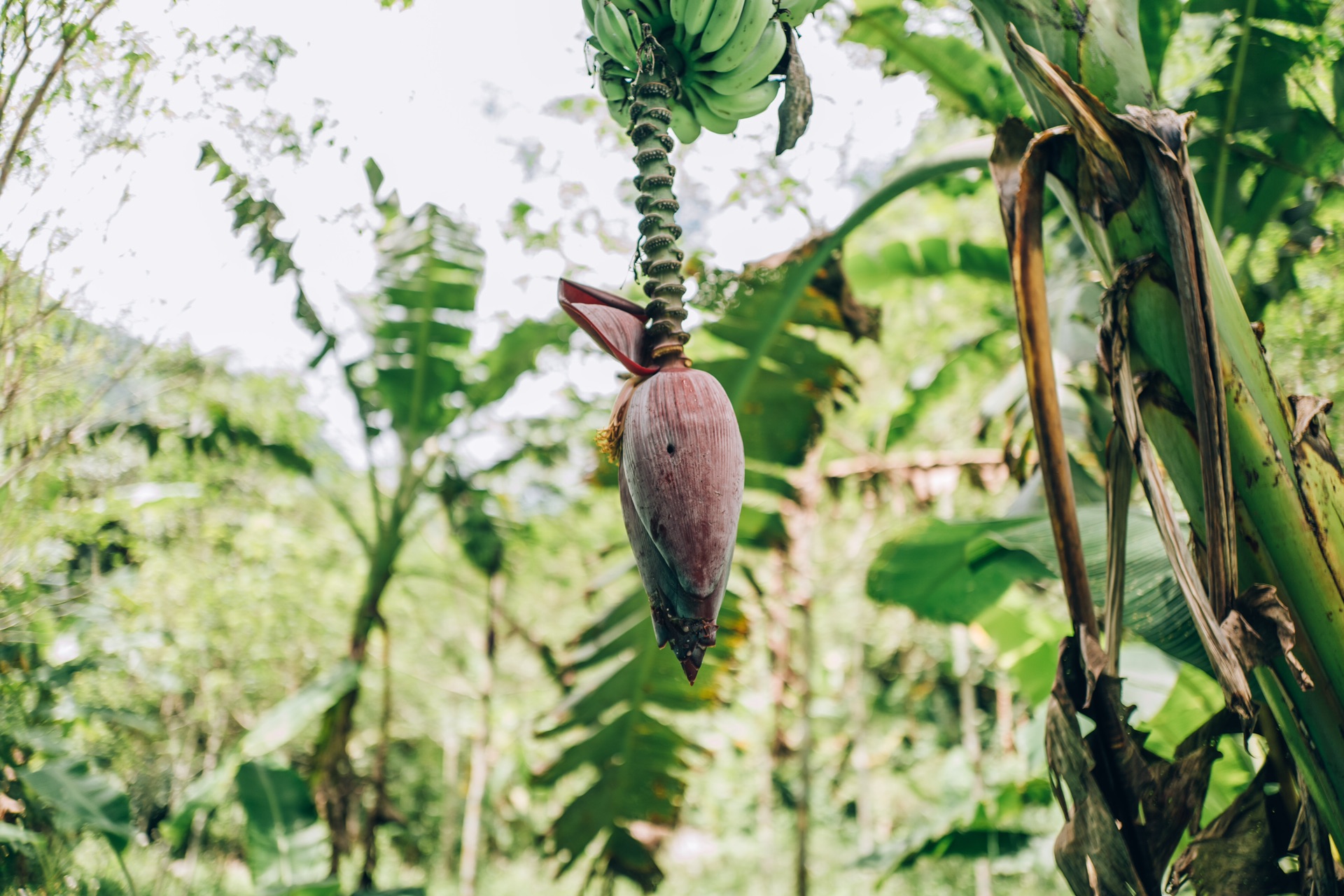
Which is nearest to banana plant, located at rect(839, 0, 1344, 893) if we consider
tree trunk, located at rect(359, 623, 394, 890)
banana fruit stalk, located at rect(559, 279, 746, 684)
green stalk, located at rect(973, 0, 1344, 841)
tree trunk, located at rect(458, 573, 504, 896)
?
green stalk, located at rect(973, 0, 1344, 841)

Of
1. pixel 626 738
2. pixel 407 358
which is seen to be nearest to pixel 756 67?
pixel 626 738

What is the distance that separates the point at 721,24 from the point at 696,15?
2 centimetres

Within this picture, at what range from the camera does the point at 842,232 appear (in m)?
1.38

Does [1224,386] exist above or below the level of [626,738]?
above

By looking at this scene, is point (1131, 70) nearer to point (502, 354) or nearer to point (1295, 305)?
point (1295, 305)

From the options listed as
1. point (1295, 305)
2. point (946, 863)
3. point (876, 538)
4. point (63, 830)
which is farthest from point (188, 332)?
point (946, 863)

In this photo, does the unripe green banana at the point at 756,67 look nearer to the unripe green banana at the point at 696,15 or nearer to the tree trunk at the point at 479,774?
the unripe green banana at the point at 696,15

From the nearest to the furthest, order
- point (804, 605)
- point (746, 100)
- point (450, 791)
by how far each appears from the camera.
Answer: point (746, 100) → point (804, 605) → point (450, 791)

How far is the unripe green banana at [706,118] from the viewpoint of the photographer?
688 millimetres

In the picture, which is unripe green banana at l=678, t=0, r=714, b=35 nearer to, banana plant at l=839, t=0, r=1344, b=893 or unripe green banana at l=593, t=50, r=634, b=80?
unripe green banana at l=593, t=50, r=634, b=80

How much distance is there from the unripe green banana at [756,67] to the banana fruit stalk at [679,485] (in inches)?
11.7

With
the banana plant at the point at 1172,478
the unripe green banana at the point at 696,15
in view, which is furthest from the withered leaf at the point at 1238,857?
the unripe green banana at the point at 696,15

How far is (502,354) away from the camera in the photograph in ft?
8.30

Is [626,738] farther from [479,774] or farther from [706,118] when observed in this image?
[479,774]
